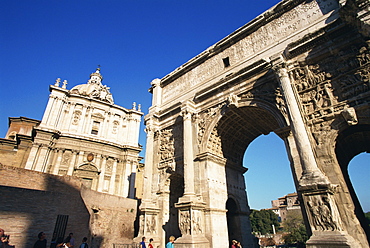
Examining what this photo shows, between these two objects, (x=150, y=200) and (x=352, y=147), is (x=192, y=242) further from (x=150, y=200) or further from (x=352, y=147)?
(x=352, y=147)

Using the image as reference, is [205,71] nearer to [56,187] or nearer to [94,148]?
[56,187]

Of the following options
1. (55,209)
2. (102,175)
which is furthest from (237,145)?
(102,175)

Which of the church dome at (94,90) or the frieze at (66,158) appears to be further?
the church dome at (94,90)

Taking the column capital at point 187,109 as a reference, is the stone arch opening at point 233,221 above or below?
below

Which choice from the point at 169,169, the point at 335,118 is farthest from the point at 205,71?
the point at 335,118

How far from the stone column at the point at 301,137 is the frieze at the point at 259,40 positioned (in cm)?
286

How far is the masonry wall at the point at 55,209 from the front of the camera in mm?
8234

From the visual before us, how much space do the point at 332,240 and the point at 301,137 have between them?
3465 millimetres

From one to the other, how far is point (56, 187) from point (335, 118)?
44.1ft

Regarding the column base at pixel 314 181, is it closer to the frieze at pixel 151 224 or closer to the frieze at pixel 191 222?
the frieze at pixel 191 222

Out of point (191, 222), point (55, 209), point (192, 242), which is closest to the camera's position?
point (192, 242)

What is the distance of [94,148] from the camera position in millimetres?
24266

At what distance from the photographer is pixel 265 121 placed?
12.8 meters

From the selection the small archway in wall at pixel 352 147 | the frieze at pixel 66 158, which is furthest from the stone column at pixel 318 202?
the frieze at pixel 66 158
